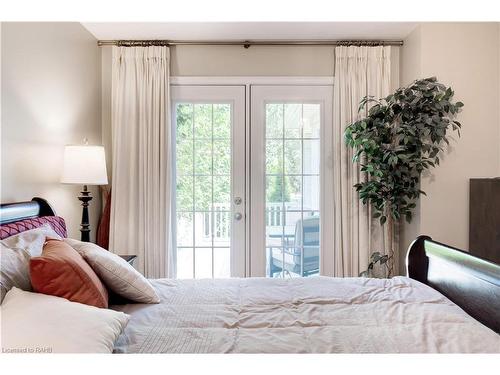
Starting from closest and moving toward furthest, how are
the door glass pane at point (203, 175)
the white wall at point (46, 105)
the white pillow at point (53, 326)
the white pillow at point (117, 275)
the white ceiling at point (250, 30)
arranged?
1. the white pillow at point (53, 326)
2. the white pillow at point (117, 275)
3. the white wall at point (46, 105)
4. the white ceiling at point (250, 30)
5. the door glass pane at point (203, 175)

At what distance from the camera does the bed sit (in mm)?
1156

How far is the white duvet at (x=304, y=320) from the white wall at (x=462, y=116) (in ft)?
4.55

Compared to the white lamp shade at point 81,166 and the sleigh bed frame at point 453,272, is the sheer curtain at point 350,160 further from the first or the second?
the white lamp shade at point 81,166

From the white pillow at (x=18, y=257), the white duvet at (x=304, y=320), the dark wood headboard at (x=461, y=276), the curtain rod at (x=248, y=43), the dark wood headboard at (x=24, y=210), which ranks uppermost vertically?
the curtain rod at (x=248, y=43)

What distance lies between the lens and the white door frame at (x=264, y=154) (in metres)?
3.27

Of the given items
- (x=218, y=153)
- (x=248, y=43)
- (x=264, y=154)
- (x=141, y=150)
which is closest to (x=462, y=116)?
(x=264, y=154)

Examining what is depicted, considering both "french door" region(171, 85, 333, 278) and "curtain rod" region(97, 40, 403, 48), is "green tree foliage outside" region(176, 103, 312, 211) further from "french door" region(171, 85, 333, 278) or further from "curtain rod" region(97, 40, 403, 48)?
"curtain rod" region(97, 40, 403, 48)

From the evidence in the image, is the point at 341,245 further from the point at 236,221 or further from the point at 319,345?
the point at 319,345

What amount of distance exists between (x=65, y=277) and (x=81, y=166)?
1330 mm

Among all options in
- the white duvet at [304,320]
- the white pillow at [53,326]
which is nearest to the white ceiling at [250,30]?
the white duvet at [304,320]

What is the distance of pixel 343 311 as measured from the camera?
4.81 ft

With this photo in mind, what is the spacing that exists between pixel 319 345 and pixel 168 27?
8.77 ft

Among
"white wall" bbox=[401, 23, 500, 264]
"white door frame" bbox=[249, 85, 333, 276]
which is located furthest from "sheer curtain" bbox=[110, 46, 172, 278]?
"white wall" bbox=[401, 23, 500, 264]
